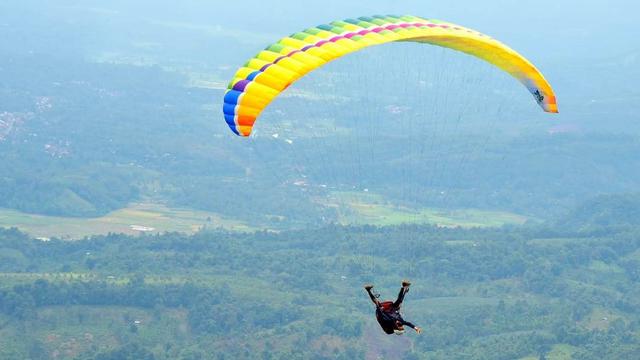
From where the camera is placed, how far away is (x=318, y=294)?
342 ft

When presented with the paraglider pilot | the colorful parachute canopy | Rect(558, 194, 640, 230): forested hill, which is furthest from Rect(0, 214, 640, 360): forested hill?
the paraglider pilot

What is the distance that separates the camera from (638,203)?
144m

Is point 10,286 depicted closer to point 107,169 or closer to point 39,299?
point 39,299

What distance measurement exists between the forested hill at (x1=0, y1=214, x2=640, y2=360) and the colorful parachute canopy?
42.7 meters

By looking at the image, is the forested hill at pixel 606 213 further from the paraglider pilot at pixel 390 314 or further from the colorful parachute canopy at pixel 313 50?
the paraglider pilot at pixel 390 314

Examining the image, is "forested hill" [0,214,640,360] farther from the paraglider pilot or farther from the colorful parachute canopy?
the paraglider pilot

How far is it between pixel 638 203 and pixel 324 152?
6326 centimetres

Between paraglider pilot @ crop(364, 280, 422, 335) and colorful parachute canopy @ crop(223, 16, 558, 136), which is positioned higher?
colorful parachute canopy @ crop(223, 16, 558, 136)

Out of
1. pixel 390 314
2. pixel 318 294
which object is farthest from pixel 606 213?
pixel 390 314

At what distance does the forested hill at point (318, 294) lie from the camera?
294 feet

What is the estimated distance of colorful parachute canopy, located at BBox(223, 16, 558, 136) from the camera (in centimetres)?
4166

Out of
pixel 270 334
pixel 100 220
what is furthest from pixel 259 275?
pixel 100 220

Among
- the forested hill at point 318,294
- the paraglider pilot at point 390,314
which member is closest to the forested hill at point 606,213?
the forested hill at point 318,294

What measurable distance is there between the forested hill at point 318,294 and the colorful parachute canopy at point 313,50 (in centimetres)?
4269
